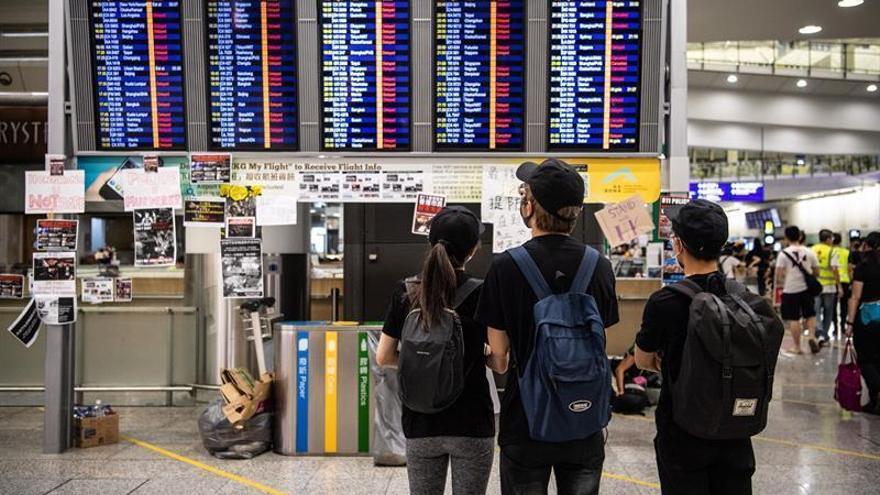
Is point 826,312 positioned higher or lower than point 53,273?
lower

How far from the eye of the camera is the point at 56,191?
19.2 ft

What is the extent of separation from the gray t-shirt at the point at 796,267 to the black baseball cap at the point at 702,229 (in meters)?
9.36

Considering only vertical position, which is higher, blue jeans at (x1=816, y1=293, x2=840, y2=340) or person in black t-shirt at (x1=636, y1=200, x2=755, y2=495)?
person in black t-shirt at (x1=636, y1=200, x2=755, y2=495)

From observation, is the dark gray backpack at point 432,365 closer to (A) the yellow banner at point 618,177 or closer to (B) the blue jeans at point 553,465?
(B) the blue jeans at point 553,465

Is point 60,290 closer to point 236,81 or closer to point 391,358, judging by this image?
point 236,81

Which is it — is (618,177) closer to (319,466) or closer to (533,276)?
(319,466)

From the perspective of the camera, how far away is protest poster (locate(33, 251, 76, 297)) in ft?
19.4

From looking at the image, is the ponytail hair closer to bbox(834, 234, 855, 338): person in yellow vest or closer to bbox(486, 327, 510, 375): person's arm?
bbox(486, 327, 510, 375): person's arm

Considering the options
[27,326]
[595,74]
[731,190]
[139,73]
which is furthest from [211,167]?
[731,190]

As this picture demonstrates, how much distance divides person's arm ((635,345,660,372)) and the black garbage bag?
3.57 m

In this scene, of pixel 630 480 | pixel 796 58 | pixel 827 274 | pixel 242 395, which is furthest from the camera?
pixel 796 58

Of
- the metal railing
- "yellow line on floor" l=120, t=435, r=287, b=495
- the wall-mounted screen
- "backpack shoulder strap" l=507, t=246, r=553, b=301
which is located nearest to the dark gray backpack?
"backpack shoulder strap" l=507, t=246, r=553, b=301

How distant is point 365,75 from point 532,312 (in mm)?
3545

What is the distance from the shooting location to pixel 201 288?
8.09 metres
